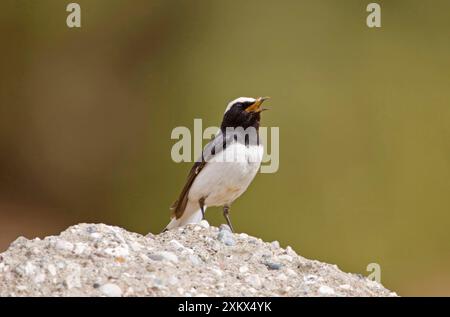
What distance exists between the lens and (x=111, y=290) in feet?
14.3

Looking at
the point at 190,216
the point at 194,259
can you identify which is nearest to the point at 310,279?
the point at 194,259

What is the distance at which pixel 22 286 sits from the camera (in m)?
4.51

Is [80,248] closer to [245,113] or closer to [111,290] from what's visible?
[111,290]

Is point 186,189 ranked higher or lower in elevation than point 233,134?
lower

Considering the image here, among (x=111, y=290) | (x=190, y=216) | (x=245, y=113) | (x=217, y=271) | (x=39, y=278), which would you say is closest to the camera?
(x=111, y=290)

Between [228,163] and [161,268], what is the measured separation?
201 cm

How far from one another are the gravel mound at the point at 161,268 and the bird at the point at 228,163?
41.0 inches

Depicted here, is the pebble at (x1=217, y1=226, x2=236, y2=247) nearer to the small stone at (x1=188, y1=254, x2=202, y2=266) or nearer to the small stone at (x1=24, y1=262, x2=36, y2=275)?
the small stone at (x1=188, y1=254, x2=202, y2=266)

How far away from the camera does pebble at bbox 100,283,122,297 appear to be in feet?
14.3

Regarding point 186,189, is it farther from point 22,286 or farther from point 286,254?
point 22,286

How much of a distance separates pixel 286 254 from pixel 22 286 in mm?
1975

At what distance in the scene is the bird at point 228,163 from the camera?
669cm

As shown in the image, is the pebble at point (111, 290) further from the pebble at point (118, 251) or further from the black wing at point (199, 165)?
the black wing at point (199, 165)
